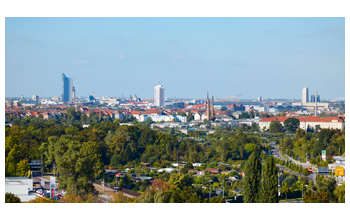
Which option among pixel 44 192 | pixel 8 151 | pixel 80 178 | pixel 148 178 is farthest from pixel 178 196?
pixel 8 151

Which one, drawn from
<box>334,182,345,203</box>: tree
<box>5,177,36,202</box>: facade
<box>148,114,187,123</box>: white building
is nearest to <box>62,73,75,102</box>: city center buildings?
<box>148,114,187,123</box>: white building

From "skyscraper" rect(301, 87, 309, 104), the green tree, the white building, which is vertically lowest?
the white building

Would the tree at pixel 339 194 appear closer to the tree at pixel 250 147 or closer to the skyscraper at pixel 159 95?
the tree at pixel 250 147

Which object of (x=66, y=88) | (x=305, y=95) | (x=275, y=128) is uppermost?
(x=66, y=88)

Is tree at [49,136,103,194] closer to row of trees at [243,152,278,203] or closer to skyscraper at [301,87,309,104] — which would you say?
row of trees at [243,152,278,203]

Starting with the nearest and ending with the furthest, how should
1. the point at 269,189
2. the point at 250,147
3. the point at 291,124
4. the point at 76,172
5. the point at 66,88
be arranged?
the point at 269,189 < the point at 76,172 < the point at 250,147 < the point at 291,124 < the point at 66,88

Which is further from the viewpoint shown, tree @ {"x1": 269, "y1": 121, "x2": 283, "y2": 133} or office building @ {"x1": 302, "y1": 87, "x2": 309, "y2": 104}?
office building @ {"x1": 302, "y1": 87, "x2": 309, "y2": 104}

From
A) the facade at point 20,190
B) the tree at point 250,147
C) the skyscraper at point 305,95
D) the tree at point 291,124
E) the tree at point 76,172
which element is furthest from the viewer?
the skyscraper at point 305,95

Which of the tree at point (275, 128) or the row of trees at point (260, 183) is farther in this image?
the tree at point (275, 128)

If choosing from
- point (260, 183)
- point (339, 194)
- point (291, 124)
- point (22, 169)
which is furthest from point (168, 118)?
point (339, 194)

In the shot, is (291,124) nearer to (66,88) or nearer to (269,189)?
(269,189)

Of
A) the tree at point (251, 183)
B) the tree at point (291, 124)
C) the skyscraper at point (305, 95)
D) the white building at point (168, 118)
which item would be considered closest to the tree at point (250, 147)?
the tree at point (251, 183)
